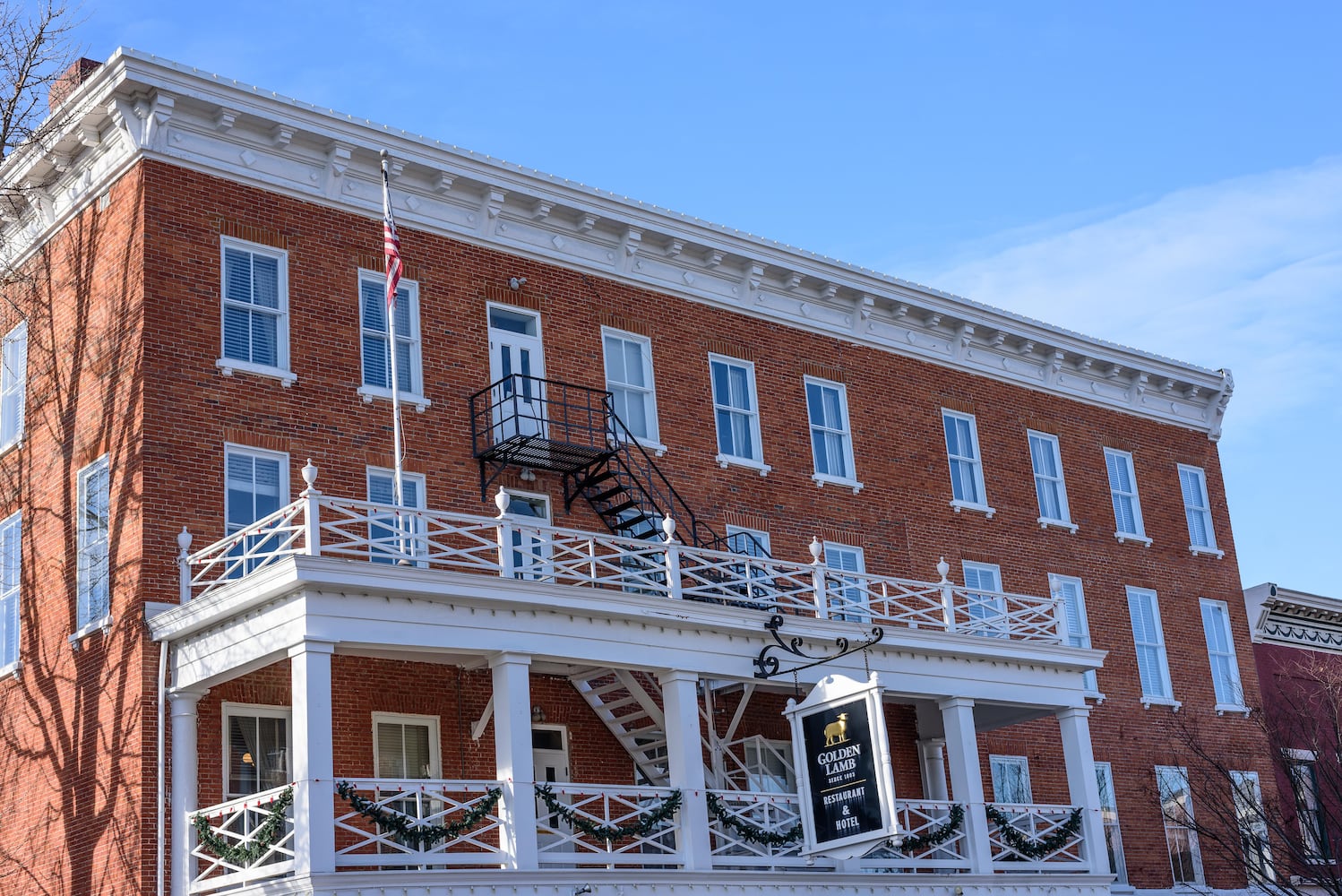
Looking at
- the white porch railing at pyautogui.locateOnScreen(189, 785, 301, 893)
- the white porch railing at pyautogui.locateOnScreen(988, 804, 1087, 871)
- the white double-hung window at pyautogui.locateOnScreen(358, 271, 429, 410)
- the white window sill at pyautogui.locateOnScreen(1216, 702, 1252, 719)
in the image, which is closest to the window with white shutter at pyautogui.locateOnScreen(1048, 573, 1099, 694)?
the white window sill at pyautogui.locateOnScreen(1216, 702, 1252, 719)

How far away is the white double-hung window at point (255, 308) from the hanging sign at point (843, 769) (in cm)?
883

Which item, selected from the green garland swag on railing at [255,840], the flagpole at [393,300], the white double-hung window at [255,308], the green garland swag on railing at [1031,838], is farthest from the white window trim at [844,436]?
the green garland swag on railing at [255,840]

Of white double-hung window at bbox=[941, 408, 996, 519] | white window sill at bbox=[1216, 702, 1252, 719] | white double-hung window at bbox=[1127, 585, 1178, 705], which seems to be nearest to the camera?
white double-hung window at bbox=[941, 408, 996, 519]

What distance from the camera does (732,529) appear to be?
29.1 m

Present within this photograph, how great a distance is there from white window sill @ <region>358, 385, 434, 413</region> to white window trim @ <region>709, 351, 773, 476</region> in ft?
18.7

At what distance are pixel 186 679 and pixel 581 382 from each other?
9074 mm

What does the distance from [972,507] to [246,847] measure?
686 inches

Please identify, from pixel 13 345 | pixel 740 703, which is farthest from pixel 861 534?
pixel 13 345

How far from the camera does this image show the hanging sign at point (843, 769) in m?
21.4

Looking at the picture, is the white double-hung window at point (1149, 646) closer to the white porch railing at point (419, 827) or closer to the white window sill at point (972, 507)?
the white window sill at point (972, 507)

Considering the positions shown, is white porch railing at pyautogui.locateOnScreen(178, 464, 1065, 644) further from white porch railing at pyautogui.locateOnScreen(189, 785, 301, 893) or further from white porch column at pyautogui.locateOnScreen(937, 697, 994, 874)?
white porch railing at pyautogui.locateOnScreen(189, 785, 301, 893)

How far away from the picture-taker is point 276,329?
82.0ft

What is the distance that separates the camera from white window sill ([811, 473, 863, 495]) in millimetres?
30734

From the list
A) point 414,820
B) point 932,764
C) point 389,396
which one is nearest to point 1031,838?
point 932,764
